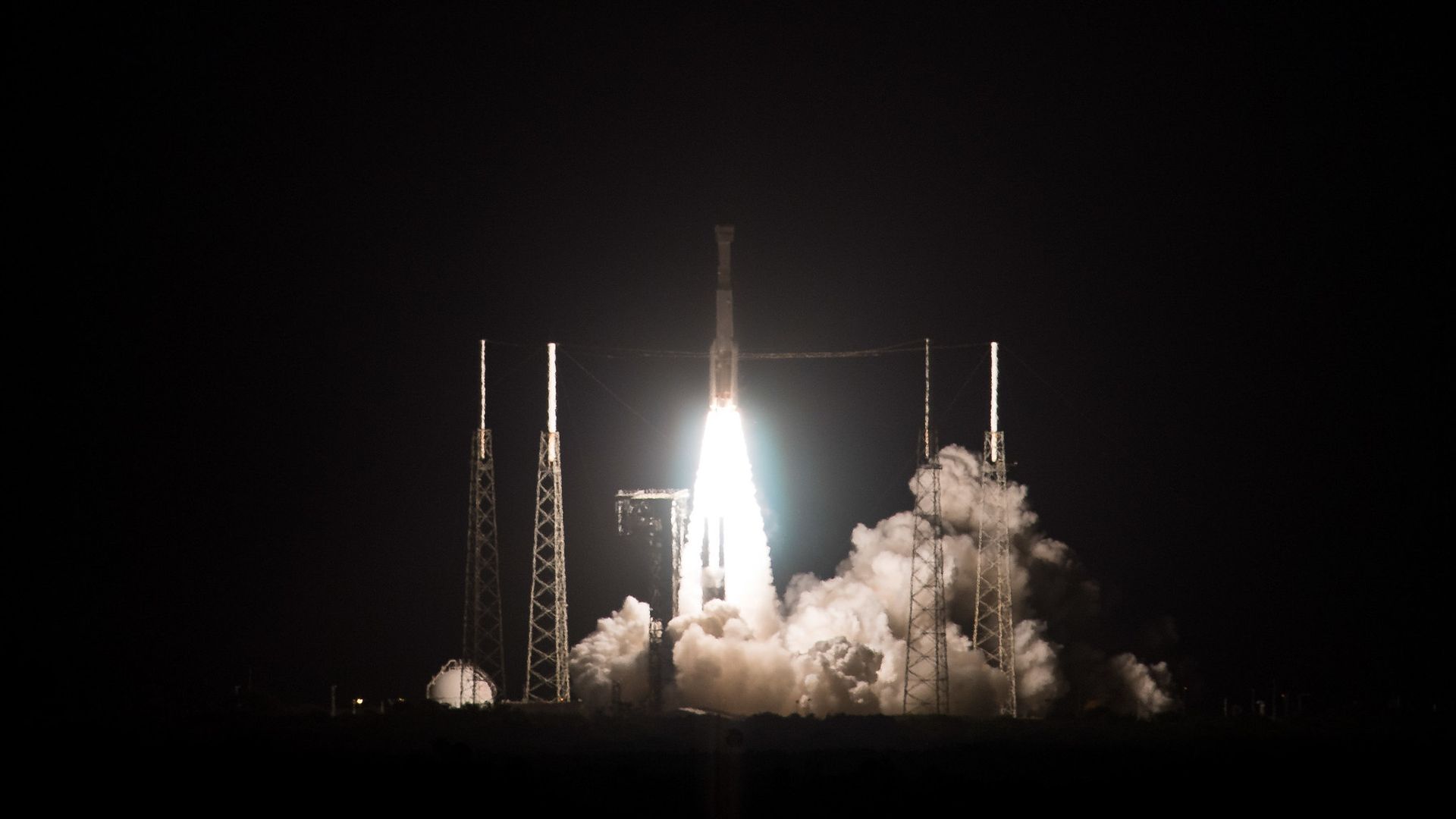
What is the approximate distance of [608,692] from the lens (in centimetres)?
7312

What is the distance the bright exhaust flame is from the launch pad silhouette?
0.04 meters

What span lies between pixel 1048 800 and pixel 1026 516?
20637mm

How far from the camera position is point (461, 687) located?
7212 cm

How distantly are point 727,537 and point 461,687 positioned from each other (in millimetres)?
8608

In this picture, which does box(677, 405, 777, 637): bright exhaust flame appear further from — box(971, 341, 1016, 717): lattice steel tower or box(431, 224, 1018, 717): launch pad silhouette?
box(971, 341, 1016, 717): lattice steel tower

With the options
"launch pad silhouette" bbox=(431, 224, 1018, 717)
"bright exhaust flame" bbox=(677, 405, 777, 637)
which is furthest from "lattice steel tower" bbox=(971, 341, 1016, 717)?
"bright exhaust flame" bbox=(677, 405, 777, 637)

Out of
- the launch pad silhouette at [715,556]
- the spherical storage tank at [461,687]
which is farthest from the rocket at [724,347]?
the spherical storage tank at [461,687]

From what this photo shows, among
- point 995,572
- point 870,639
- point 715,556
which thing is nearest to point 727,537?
point 715,556

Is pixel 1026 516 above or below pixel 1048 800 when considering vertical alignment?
above

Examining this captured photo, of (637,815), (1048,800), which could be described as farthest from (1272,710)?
(637,815)

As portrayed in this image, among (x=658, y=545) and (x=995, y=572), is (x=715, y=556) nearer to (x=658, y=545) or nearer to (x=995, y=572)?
(x=658, y=545)

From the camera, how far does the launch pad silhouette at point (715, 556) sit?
70.9 metres

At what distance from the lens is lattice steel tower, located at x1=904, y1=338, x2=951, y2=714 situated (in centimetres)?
6700

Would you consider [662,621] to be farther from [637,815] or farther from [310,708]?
[637,815]
